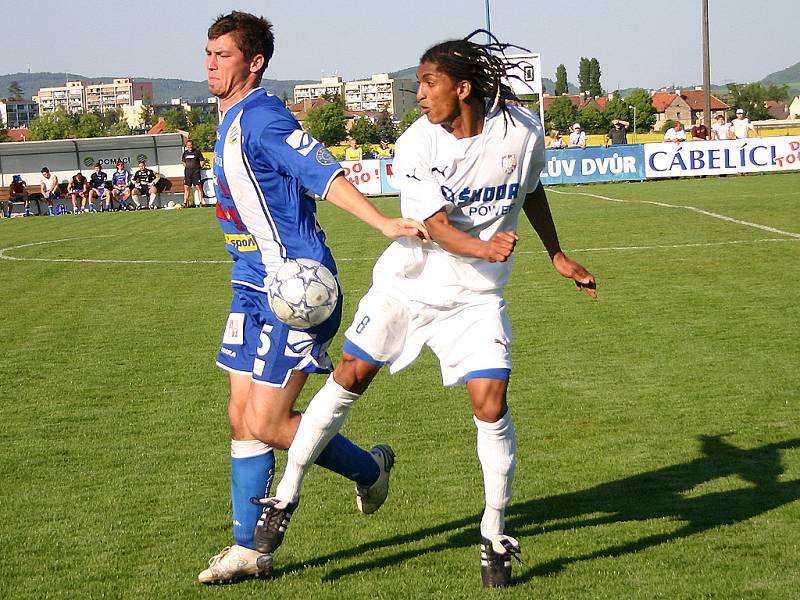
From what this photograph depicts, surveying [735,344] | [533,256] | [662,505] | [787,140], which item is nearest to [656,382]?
[735,344]

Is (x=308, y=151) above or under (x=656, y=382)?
above

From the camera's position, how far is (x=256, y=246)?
4.47m

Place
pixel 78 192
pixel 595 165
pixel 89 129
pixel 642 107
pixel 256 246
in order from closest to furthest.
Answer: pixel 256 246 → pixel 595 165 → pixel 78 192 → pixel 89 129 → pixel 642 107

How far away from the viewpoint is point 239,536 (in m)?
4.48

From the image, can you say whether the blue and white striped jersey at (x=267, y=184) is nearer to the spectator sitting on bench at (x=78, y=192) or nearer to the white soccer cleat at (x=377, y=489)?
the white soccer cleat at (x=377, y=489)

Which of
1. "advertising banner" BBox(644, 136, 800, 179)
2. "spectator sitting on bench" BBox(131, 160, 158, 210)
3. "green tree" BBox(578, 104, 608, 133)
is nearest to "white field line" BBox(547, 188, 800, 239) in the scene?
"advertising banner" BBox(644, 136, 800, 179)

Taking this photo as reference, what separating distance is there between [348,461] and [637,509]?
1349 mm

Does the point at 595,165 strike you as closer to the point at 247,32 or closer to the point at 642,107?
the point at 247,32

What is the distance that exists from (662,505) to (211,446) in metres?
2.60

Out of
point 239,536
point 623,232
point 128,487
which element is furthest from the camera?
point 623,232

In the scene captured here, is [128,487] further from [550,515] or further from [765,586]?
[765,586]

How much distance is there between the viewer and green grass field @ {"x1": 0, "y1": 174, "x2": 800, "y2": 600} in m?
4.41

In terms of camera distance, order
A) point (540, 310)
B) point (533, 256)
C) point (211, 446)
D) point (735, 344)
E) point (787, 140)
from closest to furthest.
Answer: point (211, 446)
point (735, 344)
point (540, 310)
point (533, 256)
point (787, 140)

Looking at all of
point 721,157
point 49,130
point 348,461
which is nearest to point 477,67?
point 348,461
